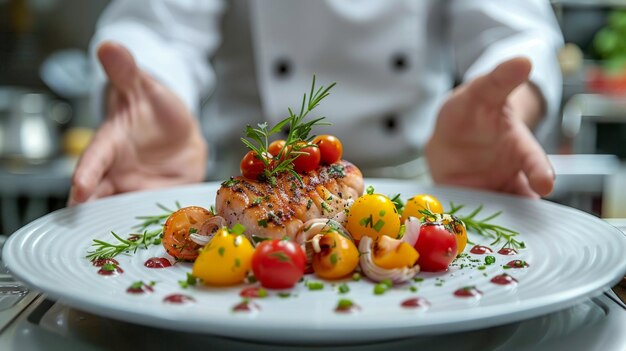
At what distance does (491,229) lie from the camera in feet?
3.53

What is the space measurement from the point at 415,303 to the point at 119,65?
2.88ft

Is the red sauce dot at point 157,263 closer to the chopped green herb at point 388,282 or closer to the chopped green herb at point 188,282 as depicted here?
the chopped green herb at point 188,282

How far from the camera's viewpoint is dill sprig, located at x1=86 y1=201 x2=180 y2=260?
917mm

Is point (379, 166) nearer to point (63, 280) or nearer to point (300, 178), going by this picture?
point (300, 178)

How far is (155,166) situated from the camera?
4.85 ft

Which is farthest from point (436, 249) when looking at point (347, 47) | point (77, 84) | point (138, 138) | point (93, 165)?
point (77, 84)

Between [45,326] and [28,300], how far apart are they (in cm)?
9

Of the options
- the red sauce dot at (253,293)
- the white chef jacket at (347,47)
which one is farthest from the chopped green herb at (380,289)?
the white chef jacket at (347,47)

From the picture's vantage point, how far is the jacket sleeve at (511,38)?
168 cm

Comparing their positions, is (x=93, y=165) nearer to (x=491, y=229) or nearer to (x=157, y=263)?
(x=157, y=263)

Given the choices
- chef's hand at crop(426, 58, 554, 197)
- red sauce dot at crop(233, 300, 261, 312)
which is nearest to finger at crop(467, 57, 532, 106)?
chef's hand at crop(426, 58, 554, 197)

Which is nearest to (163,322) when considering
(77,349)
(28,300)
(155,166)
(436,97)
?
(77,349)

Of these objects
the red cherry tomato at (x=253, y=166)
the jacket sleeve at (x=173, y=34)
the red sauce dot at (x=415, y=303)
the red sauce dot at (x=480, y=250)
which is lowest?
the red sauce dot at (x=480, y=250)

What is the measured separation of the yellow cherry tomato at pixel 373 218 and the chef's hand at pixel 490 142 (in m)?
0.34
